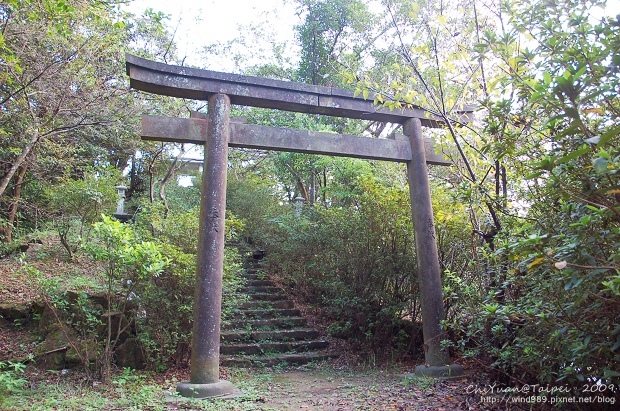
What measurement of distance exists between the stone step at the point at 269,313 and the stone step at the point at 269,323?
0.67 ft

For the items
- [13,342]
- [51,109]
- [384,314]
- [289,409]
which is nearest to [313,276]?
[384,314]

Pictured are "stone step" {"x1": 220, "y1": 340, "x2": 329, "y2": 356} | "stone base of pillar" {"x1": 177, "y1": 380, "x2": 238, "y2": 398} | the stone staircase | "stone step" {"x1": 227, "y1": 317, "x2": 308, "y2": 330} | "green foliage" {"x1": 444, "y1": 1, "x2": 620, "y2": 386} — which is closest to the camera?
"green foliage" {"x1": 444, "y1": 1, "x2": 620, "y2": 386}

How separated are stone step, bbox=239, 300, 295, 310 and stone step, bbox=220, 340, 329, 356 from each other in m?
1.46

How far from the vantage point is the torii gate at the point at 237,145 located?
4.55 metres

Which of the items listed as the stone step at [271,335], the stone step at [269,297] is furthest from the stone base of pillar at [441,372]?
the stone step at [269,297]

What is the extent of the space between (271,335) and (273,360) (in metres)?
0.74

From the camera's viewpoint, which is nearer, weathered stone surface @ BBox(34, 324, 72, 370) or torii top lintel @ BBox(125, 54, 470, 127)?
torii top lintel @ BBox(125, 54, 470, 127)

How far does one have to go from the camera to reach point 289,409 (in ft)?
13.8

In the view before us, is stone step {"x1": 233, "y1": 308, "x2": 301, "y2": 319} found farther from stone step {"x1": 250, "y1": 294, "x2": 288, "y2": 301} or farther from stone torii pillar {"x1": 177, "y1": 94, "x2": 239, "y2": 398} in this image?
stone torii pillar {"x1": 177, "y1": 94, "x2": 239, "y2": 398}

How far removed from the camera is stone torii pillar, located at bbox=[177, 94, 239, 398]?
442 centimetres

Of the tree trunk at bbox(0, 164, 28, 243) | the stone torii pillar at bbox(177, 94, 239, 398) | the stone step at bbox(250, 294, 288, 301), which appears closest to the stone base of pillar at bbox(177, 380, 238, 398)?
the stone torii pillar at bbox(177, 94, 239, 398)

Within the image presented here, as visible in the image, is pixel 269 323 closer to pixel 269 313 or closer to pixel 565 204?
pixel 269 313

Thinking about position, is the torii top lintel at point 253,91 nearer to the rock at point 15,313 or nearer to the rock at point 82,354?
the rock at point 82,354

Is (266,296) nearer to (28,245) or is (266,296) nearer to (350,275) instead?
(350,275)
